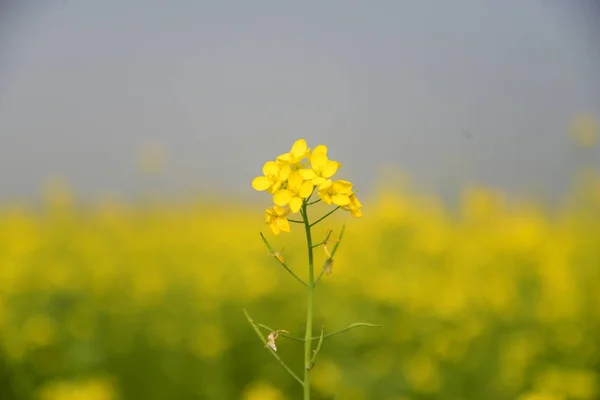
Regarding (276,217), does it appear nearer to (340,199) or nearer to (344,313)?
(340,199)

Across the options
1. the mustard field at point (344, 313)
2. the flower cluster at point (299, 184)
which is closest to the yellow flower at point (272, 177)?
the flower cluster at point (299, 184)

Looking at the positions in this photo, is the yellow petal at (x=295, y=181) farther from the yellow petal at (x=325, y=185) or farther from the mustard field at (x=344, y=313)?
the mustard field at (x=344, y=313)

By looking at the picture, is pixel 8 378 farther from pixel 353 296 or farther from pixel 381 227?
pixel 381 227

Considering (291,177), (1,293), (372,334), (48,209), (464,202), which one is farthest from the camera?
(48,209)

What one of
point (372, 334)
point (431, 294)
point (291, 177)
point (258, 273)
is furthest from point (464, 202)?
point (291, 177)

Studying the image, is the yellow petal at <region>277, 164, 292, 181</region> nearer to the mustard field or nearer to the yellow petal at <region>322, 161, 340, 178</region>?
the yellow petal at <region>322, 161, 340, 178</region>

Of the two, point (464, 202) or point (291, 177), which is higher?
point (464, 202)

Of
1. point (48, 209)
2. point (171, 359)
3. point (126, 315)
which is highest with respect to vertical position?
point (48, 209)

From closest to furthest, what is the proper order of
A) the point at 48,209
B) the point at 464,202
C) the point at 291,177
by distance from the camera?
1. the point at 291,177
2. the point at 464,202
3. the point at 48,209

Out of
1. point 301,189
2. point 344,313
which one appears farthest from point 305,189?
point 344,313
